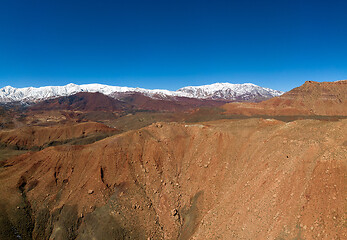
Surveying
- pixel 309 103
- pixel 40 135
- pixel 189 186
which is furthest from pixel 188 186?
pixel 309 103

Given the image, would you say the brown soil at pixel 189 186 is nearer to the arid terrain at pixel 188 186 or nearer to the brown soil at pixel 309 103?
the arid terrain at pixel 188 186

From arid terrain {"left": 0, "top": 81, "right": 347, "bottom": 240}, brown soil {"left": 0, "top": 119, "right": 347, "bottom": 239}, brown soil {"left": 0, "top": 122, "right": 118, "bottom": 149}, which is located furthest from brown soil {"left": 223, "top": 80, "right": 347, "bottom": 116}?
brown soil {"left": 0, "top": 122, "right": 118, "bottom": 149}

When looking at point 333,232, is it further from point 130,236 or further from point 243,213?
point 130,236

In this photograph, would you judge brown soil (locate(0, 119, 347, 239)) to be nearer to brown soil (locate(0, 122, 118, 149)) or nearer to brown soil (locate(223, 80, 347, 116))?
brown soil (locate(0, 122, 118, 149))

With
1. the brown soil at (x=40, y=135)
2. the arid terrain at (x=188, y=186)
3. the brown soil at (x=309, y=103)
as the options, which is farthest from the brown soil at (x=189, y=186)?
the brown soil at (x=309, y=103)

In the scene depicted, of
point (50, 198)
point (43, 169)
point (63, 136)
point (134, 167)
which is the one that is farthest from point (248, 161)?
point (63, 136)

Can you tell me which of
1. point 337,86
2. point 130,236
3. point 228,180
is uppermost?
point 337,86
